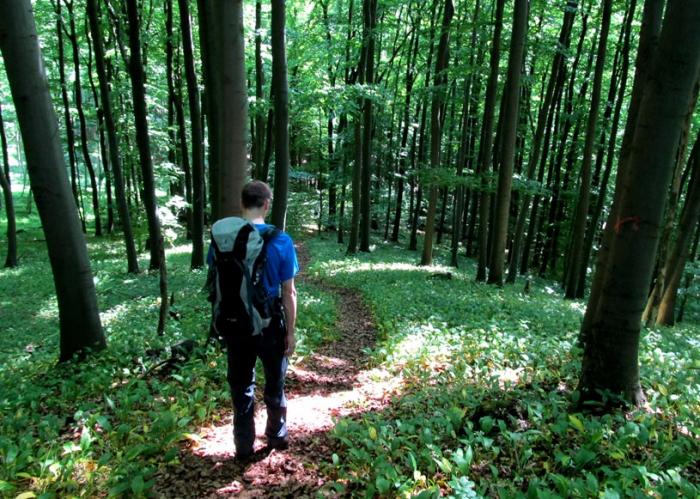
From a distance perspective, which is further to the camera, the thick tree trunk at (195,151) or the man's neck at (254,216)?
the thick tree trunk at (195,151)

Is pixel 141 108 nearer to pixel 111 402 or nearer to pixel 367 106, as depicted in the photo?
pixel 111 402

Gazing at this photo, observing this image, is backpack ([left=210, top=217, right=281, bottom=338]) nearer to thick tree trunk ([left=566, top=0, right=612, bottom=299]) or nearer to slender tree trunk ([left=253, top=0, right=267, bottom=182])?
slender tree trunk ([left=253, top=0, right=267, bottom=182])

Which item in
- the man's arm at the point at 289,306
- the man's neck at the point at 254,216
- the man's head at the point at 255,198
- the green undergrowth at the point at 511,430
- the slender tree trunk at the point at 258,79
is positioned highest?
the slender tree trunk at the point at 258,79

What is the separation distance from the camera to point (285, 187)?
8828 millimetres

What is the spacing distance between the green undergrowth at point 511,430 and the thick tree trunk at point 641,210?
1.27ft

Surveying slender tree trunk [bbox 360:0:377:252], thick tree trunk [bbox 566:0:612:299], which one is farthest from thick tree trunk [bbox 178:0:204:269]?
thick tree trunk [bbox 566:0:612:299]

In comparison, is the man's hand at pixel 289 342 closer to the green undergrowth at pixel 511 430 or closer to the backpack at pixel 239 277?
the backpack at pixel 239 277

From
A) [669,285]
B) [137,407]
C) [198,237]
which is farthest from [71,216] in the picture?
[669,285]

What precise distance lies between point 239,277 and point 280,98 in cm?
552

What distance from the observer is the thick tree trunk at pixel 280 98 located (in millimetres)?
8047

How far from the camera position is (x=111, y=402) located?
4324 mm

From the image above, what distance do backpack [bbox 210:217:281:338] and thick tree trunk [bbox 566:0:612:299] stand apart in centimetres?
1228

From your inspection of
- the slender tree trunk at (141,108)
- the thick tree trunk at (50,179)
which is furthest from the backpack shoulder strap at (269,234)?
the slender tree trunk at (141,108)

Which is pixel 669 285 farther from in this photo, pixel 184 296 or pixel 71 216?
pixel 71 216
